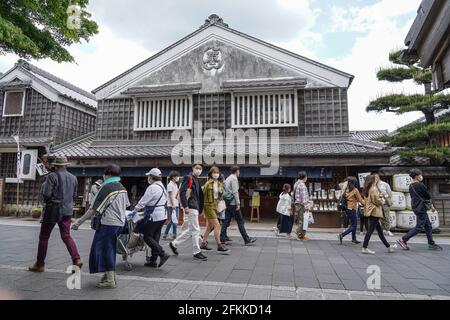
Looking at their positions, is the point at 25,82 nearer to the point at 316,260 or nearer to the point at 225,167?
the point at 225,167

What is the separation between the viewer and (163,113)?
50.2 ft

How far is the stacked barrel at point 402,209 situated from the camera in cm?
1094

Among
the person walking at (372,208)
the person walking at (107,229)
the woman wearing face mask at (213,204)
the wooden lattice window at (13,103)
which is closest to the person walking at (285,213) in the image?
the person walking at (372,208)

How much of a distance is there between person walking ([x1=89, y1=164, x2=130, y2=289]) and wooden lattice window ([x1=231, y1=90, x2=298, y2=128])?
1010 cm

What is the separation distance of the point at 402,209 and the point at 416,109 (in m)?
4.18

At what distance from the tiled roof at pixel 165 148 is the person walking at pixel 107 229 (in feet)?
27.2

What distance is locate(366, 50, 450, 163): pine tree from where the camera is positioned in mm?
11031

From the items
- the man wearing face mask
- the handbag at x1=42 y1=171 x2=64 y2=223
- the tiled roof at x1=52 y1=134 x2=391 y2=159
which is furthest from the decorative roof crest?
the handbag at x1=42 y1=171 x2=64 y2=223

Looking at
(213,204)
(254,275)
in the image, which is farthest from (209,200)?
(254,275)

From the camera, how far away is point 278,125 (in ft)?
45.7

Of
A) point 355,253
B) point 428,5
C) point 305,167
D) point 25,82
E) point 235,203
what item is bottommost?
point 355,253

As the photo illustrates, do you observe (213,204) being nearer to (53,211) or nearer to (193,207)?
(193,207)
